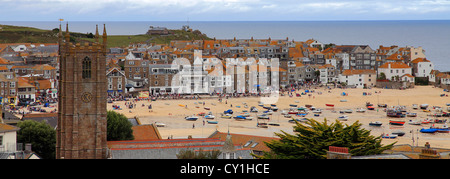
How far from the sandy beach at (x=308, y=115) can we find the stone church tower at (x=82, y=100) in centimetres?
2077

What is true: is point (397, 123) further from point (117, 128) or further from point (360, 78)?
point (360, 78)

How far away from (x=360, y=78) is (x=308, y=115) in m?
33.1

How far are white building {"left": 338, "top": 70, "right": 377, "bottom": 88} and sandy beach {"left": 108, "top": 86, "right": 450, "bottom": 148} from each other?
395 centimetres

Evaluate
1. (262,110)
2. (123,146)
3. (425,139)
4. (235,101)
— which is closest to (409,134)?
(425,139)

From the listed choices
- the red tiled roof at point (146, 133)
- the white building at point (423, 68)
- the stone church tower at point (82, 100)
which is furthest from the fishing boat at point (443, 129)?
the white building at point (423, 68)

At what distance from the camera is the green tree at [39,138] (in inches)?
1363

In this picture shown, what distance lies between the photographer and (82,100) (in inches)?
1166

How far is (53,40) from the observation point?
137375 millimetres

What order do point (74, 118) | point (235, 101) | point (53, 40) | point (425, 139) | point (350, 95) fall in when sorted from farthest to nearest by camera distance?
point (53, 40), point (350, 95), point (235, 101), point (425, 139), point (74, 118)

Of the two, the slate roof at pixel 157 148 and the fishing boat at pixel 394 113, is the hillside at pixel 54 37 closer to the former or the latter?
the fishing boat at pixel 394 113

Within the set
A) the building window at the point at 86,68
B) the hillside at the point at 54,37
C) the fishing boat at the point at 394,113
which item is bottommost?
the fishing boat at the point at 394,113

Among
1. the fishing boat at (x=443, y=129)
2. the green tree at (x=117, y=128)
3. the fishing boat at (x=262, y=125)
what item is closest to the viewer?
the green tree at (x=117, y=128)

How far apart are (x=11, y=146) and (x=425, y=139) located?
35281 millimetres
